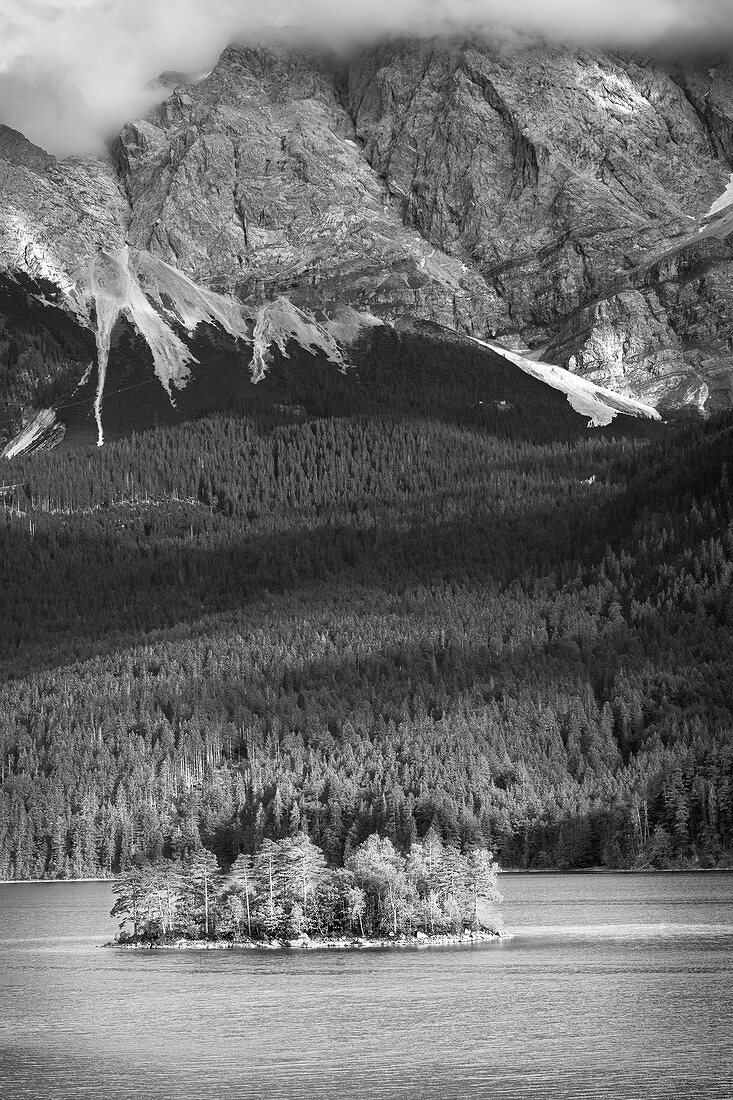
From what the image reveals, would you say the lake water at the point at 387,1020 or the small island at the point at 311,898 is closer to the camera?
the lake water at the point at 387,1020

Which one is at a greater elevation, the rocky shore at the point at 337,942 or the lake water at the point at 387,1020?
the rocky shore at the point at 337,942

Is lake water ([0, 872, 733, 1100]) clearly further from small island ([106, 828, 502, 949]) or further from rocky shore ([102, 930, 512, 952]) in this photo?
small island ([106, 828, 502, 949])

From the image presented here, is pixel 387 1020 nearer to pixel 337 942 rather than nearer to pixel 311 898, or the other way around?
pixel 337 942

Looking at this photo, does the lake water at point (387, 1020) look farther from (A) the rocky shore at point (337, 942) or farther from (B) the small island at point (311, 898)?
(B) the small island at point (311, 898)

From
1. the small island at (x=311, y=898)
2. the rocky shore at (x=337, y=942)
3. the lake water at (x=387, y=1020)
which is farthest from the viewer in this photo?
the rocky shore at (x=337, y=942)

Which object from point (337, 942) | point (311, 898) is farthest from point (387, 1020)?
point (311, 898)

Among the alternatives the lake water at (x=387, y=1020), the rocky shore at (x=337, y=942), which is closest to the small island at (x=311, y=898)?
the rocky shore at (x=337, y=942)

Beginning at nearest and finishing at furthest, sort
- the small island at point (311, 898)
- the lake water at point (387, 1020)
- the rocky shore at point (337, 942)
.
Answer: the lake water at point (387, 1020), the small island at point (311, 898), the rocky shore at point (337, 942)

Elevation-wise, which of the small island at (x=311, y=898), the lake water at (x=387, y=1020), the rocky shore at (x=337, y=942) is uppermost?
the small island at (x=311, y=898)
